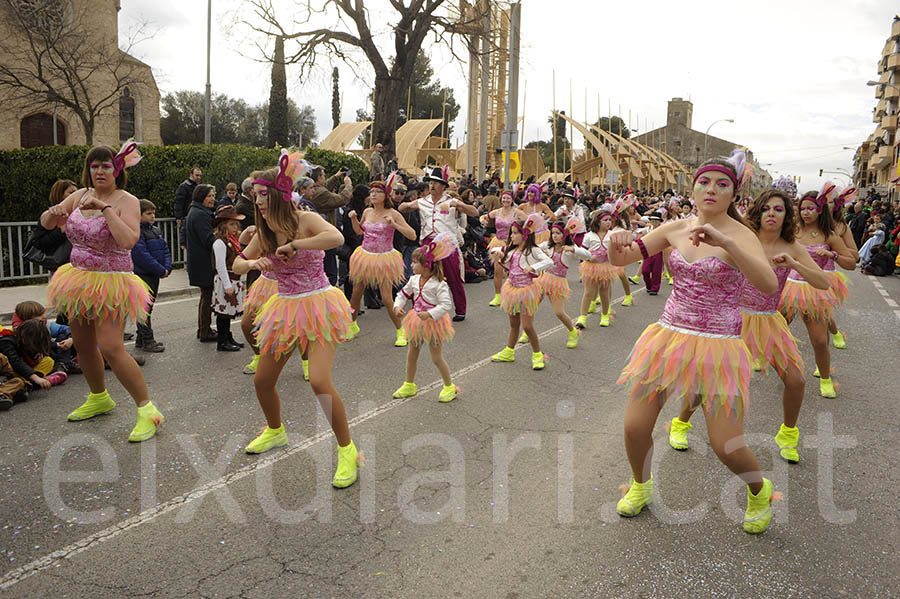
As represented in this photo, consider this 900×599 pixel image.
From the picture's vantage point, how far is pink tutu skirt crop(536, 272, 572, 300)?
26.2 ft

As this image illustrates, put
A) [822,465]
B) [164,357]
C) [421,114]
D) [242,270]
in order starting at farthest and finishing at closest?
[421,114] → [164,357] → [822,465] → [242,270]

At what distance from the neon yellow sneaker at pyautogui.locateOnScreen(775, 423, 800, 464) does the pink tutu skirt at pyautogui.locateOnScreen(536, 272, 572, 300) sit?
345 cm

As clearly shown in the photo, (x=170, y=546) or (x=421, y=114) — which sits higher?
(x=421, y=114)

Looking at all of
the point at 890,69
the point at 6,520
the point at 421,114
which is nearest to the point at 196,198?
the point at 6,520

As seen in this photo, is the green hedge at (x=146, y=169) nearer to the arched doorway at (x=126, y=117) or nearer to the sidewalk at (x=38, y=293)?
the sidewalk at (x=38, y=293)

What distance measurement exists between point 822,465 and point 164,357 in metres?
6.45

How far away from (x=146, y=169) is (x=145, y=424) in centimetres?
1144

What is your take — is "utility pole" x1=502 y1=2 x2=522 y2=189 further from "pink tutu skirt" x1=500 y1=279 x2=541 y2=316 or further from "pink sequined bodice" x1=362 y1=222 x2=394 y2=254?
"pink tutu skirt" x1=500 y1=279 x2=541 y2=316

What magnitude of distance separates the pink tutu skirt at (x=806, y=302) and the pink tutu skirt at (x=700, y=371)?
9.68ft

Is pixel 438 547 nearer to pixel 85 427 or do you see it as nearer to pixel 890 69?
pixel 85 427

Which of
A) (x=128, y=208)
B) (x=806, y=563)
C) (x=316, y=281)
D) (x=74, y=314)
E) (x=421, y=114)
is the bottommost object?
(x=806, y=563)

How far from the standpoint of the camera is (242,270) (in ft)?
14.0

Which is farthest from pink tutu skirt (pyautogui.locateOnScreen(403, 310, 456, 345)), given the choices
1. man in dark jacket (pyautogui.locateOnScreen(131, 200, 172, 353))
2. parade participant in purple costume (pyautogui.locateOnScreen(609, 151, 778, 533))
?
man in dark jacket (pyautogui.locateOnScreen(131, 200, 172, 353))

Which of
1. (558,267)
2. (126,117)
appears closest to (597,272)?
(558,267)
